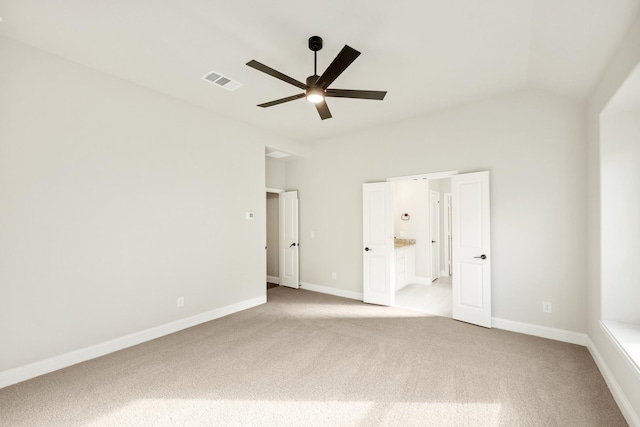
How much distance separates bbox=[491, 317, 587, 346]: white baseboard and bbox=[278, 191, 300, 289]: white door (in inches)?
144

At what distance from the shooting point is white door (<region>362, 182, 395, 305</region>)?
4.77m

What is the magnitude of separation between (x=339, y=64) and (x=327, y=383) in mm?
2693

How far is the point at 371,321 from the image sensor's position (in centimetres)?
404

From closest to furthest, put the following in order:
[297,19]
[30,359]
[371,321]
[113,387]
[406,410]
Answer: [406,410]
[297,19]
[113,387]
[30,359]
[371,321]

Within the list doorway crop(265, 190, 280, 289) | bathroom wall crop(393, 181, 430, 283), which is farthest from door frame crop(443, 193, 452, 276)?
doorway crop(265, 190, 280, 289)

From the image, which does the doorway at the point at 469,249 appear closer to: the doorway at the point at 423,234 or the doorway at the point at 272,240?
the doorway at the point at 423,234

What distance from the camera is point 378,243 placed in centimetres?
488

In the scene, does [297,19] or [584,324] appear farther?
[584,324]

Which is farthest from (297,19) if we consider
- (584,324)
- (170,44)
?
(584,324)

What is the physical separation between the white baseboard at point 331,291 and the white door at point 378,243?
0.24 metres

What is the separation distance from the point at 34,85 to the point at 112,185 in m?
1.11

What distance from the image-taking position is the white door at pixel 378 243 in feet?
15.6

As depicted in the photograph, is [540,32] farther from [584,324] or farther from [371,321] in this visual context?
[371,321]

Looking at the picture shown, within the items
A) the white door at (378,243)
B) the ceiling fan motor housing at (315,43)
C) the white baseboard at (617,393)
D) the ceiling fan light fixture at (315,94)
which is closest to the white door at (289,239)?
the white door at (378,243)
